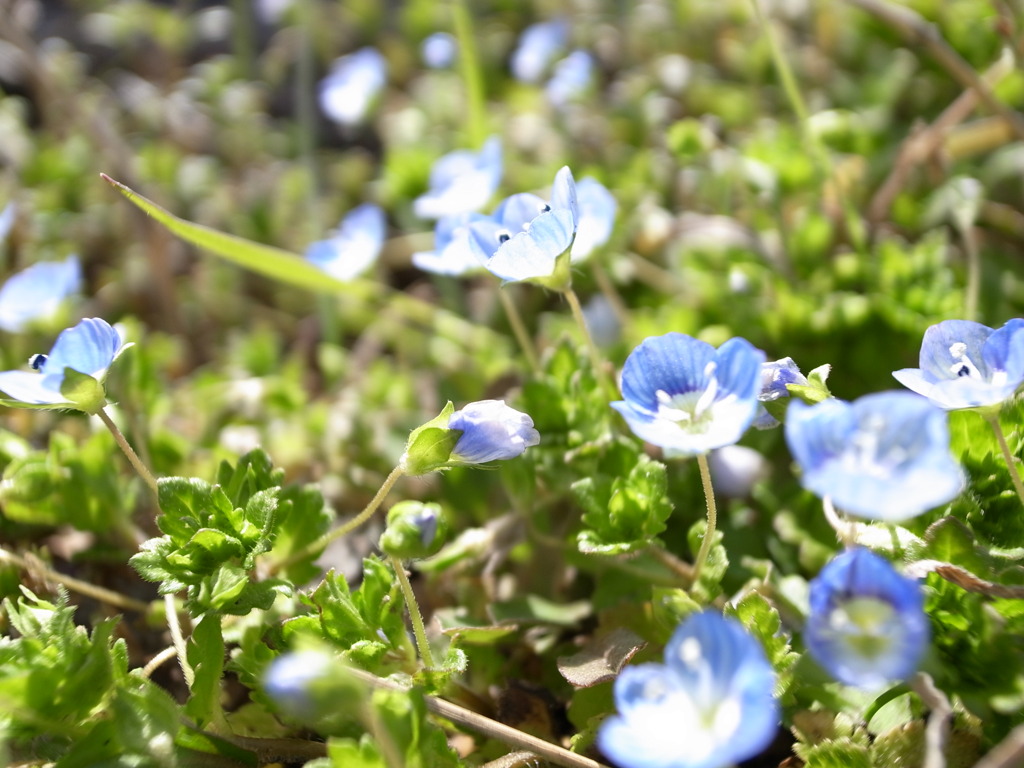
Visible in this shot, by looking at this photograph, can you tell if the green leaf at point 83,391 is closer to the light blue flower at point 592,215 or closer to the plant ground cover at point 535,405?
the plant ground cover at point 535,405

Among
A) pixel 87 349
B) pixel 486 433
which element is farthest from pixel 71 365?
pixel 486 433

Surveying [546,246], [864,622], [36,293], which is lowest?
[36,293]

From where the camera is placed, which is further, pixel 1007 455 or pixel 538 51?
pixel 538 51

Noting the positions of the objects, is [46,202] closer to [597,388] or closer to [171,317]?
[171,317]

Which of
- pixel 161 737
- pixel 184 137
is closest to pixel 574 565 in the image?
pixel 161 737

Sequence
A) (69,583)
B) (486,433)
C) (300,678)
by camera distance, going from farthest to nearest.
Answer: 1. (69,583)
2. (486,433)
3. (300,678)

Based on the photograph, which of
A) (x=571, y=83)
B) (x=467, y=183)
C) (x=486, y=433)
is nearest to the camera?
(x=486, y=433)

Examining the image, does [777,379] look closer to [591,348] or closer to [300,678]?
[591,348]

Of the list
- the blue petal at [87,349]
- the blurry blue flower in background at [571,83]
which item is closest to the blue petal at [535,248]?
the blue petal at [87,349]
